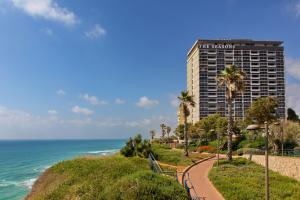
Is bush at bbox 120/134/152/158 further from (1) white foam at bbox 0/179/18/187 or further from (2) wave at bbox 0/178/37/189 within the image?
(1) white foam at bbox 0/179/18/187

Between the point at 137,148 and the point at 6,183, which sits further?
the point at 137,148

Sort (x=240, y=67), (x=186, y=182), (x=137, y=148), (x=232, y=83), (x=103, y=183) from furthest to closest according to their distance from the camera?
(x=240, y=67), (x=137, y=148), (x=232, y=83), (x=186, y=182), (x=103, y=183)

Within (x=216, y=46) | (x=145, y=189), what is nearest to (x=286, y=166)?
(x=145, y=189)

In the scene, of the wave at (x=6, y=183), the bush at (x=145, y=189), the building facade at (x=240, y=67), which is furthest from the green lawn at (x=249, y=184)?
the building facade at (x=240, y=67)

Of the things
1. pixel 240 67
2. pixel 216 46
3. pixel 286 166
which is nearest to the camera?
pixel 286 166

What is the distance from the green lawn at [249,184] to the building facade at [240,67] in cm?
10206

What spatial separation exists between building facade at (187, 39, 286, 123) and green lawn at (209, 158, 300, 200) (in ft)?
335

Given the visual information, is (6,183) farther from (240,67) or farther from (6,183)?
(240,67)

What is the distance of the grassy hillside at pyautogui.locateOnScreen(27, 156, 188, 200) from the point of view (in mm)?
19984

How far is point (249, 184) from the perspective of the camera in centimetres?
2866

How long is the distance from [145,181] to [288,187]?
50.4ft

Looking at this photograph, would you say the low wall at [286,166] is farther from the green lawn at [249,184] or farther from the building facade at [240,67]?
the building facade at [240,67]

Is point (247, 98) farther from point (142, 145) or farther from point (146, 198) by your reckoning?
point (146, 198)

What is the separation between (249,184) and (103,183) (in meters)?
13.0
